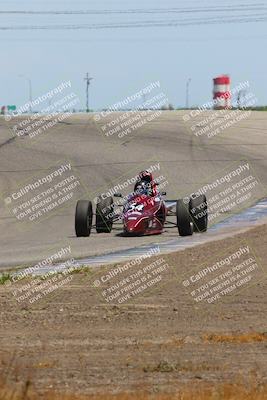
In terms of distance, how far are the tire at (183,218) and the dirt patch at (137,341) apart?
7282 millimetres

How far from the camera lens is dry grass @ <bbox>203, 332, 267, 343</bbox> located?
12.6m

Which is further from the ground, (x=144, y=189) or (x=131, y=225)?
(x=144, y=189)

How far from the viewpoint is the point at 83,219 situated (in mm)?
27828

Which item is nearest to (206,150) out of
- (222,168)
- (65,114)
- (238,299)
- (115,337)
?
(222,168)

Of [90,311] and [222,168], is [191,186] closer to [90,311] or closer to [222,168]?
[222,168]

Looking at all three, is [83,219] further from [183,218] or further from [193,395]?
[193,395]

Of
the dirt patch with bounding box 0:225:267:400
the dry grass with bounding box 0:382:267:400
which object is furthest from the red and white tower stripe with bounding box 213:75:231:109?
the dry grass with bounding box 0:382:267:400

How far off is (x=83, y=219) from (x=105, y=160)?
20128mm

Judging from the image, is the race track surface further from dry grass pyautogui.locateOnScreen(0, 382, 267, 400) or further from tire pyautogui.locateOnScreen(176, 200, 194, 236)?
dry grass pyautogui.locateOnScreen(0, 382, 267, 400)

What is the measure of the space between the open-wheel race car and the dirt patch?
7.71m

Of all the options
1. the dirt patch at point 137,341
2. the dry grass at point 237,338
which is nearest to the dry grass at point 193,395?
the dirt patch at point 137,341

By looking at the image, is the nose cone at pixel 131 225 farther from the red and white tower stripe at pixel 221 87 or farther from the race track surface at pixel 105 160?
the red and white tower stripe at pixel 221 87

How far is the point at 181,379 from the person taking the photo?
10.2 meters

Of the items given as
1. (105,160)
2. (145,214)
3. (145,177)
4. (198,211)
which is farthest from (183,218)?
(105,160)
